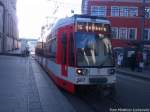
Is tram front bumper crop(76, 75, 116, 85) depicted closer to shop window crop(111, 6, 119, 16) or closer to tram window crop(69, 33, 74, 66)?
tram window crop(69, 33, 74, 66)

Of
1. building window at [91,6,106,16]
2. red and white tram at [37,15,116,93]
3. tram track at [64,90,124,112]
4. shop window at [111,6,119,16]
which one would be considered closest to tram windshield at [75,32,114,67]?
red and white tram at [37,15,116,93]

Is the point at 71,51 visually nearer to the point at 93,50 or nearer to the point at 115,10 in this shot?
the point at 93,50

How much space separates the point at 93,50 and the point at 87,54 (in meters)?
0.29

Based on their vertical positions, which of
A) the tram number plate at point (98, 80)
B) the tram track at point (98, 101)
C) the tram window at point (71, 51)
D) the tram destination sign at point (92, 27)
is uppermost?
Answer: the tram destination sign at point (92, 27)

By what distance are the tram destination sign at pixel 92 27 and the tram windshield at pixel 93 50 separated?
0.21 metres

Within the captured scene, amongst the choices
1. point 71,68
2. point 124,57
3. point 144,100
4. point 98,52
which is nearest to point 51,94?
point 71,68

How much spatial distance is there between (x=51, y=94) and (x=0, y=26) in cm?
5392

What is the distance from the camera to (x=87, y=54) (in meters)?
15.0

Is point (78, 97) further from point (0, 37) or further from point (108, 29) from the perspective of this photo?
point (0, 37)

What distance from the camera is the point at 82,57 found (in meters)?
15.0

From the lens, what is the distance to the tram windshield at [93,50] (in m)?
15.0

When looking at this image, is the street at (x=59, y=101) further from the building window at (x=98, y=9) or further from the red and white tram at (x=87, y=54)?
the building window at (x=98, y=9)

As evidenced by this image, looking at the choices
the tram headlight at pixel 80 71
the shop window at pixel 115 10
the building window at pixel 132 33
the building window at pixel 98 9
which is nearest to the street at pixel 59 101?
the tram headlight at pixel 80 71

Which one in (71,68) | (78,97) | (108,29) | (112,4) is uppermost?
(112,4)
